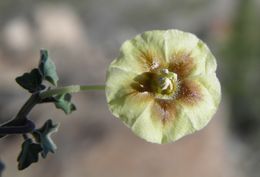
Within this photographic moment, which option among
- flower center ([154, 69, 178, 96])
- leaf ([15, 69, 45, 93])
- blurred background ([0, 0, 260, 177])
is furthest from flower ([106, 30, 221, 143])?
blurred background ([0, 0, 260, 177])

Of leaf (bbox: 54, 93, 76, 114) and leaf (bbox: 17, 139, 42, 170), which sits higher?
leaf (bbox: 54, 93, 76, 114)

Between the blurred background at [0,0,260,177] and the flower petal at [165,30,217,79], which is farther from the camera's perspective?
the blurred background at [0,0,260,177]

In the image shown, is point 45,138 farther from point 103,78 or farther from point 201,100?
point 103,78

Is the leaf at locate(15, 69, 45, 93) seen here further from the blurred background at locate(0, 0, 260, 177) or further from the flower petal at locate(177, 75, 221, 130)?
the blurred background at locate(0, 0, 260, 177)

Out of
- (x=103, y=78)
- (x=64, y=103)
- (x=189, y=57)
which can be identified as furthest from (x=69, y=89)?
(x=103, y=78)

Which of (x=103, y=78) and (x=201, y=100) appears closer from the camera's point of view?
(x=201, y=100)

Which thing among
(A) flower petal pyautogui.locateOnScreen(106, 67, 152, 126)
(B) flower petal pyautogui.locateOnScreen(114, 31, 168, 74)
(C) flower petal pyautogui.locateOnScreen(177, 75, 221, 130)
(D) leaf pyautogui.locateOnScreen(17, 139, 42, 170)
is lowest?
(D) leaf pyautogui.locateOnScreen(17, 139, 42, 170)

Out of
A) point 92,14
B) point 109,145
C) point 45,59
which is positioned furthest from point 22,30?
point 45,59

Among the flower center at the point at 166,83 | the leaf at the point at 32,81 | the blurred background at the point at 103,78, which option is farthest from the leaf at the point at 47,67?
the blurred background at the point at 103,78
